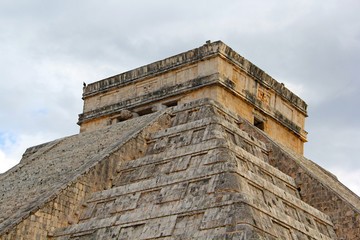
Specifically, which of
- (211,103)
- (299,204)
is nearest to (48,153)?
(211,103)

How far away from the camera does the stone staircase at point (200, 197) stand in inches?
420

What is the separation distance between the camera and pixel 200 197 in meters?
11.2

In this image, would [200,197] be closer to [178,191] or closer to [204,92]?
[178,191]

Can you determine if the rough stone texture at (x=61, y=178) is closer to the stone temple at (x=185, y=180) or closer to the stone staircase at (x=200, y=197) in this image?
the stone temple at (x=185, y=180)

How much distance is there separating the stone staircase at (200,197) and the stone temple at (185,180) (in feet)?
0.08

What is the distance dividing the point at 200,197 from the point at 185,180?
753mm

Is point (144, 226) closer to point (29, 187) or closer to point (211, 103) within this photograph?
point (29, 187)

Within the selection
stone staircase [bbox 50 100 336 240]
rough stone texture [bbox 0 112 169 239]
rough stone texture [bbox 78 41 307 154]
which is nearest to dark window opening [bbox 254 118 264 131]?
rough stone texture [bbox 78 41 307 154]

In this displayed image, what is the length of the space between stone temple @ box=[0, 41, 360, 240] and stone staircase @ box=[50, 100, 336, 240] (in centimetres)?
2

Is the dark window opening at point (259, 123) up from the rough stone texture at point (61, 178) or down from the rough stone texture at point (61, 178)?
up

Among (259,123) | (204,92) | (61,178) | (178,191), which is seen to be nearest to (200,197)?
(178,191)

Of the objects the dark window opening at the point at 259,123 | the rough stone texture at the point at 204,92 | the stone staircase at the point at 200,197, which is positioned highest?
the rough stone texture at the point at 204,92

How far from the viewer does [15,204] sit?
43.4 ft

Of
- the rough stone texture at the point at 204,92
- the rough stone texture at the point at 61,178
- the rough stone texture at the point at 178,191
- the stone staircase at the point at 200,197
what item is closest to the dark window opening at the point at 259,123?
the rough stone texture at the point at 204,92
